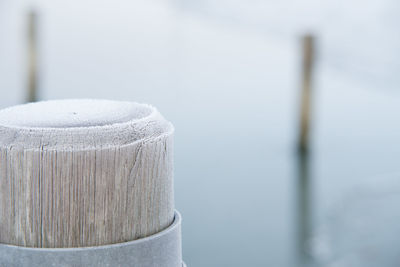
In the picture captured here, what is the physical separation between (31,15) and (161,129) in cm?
593

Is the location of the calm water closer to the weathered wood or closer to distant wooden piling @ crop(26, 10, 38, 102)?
distant wooden piling @ crop(26, 10, 38, 102)

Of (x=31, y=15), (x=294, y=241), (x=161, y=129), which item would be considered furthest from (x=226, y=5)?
(x=161, y=129)

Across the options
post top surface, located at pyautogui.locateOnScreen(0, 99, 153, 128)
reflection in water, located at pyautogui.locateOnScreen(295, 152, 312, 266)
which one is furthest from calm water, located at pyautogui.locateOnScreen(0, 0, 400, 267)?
post top surface, located at pyautogui.locateOnScreen(0, 99, 153, 128)

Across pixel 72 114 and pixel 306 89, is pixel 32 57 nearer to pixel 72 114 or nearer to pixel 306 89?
pixel 306 89

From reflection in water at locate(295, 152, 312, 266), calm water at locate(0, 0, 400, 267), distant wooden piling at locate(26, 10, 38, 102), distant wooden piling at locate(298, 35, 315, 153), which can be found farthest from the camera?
distant wooden piling at locate(26, 10, 38, 102)

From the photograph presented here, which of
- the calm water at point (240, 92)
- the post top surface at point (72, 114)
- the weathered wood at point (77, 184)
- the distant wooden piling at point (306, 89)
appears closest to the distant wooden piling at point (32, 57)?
the calm water at point (240, 92)

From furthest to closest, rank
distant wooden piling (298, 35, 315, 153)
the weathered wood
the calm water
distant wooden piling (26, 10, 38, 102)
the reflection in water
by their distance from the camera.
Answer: distant wooden piling (26, 10, 38, 102) < distant wooden piling (298, 35, 315, 153) < the calm water < the reflection in water < the weathered wood

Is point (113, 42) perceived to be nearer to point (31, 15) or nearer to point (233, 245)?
point (31, 15)

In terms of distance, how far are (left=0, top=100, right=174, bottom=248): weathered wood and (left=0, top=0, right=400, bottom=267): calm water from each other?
9.36 feet

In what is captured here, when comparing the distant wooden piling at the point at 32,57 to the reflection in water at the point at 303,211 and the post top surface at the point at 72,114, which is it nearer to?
the reflection in water at the point at 303,211

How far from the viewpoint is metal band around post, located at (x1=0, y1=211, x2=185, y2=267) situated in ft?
2.10

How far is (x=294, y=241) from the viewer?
149 inches

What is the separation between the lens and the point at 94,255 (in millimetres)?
642

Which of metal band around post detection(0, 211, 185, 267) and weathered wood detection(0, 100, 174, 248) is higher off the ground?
weathered wood detection(0, 100, 174, 248)
